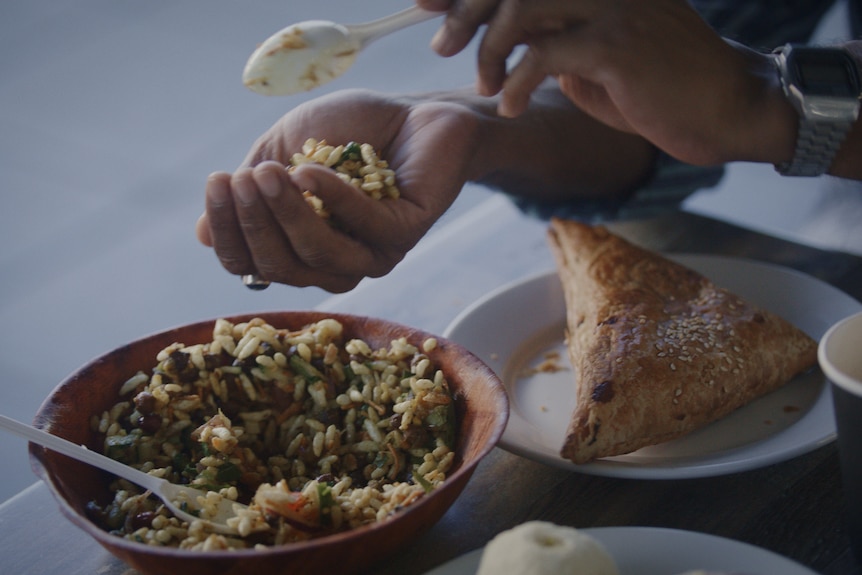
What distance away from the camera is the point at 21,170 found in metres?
2.96

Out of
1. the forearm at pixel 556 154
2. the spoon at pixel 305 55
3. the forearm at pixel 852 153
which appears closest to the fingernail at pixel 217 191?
the spoon at pixel 305 55

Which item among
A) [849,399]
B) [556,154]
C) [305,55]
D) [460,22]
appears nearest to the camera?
[849,399]

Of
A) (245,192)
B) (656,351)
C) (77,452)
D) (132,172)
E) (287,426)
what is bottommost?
(132,172)

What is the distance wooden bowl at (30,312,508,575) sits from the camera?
69 centimetres

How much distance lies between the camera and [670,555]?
0.71m

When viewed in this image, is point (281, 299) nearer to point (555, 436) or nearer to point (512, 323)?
point (512, 323)

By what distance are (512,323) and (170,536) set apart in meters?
0.59

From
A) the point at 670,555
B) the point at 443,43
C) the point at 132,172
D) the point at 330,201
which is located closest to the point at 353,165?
the point at 330,201

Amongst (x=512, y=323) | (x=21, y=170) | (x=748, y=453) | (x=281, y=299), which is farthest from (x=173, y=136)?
(x=748, y=453)

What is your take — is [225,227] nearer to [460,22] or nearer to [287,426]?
[287,426]

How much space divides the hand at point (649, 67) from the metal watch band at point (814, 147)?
0.6 inches

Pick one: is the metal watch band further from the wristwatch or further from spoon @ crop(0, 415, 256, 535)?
spoon @ crop(0, 415, 256, 535)

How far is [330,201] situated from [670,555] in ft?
1.42

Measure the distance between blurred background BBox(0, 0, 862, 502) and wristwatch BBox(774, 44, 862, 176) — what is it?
524 mm
